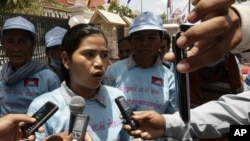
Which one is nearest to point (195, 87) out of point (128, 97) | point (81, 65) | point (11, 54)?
point (128, 97)

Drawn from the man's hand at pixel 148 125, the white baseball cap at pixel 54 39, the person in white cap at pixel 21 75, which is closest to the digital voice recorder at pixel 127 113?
the man's hand at pixel 148 125

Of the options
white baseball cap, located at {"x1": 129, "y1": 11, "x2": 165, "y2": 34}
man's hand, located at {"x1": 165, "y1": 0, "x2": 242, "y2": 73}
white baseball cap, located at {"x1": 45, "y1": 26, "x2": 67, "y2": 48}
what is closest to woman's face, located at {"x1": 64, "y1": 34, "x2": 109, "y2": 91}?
white baseball cap, located at {"x1": 129, "y1": 11, "x2": 165, "y2": 34}

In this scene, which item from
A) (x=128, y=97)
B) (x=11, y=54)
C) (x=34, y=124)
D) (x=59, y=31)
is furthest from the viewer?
(x=59, y=31)

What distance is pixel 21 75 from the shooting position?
102 inches

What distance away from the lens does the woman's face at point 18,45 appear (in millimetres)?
2697

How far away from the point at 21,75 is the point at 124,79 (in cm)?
85

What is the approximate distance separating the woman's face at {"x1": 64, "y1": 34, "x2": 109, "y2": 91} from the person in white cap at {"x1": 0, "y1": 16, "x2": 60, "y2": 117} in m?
0.72

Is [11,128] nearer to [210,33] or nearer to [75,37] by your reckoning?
[75,37]

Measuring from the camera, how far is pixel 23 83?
2.62m

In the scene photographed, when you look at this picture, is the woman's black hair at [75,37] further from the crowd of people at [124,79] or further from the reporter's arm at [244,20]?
the reporter's arm at [244,20]

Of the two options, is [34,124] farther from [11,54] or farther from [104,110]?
[11,54]

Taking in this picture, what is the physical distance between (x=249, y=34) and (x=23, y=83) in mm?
2123

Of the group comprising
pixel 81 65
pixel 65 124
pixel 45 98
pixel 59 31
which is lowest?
pixel 65 124

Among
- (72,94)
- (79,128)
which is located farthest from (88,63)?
(79,128)
